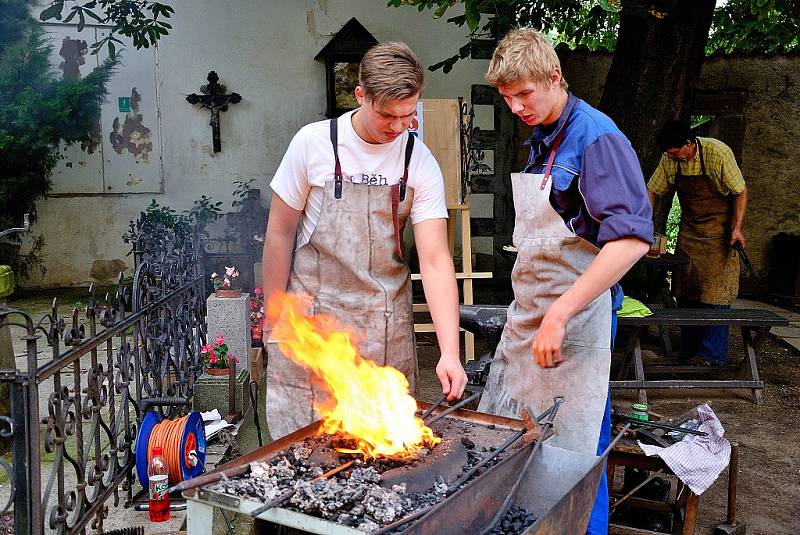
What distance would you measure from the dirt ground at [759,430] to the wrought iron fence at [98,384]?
90.4 inches

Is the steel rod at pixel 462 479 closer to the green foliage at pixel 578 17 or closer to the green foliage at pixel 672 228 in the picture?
the green foliage at pixel 578 17

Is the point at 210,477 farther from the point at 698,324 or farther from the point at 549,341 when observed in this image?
the point at 698,324

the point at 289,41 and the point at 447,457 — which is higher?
the point at 289,41

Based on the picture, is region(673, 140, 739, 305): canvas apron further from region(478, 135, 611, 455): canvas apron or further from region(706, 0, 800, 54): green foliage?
region(478, 135, 611, 455): canvas apron

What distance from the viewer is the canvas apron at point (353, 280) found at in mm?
2920

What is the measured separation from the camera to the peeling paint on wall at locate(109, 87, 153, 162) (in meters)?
10.3

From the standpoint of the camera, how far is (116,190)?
10.5 m

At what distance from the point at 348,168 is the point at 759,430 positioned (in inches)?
172

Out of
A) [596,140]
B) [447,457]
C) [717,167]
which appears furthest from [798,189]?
[447,457]

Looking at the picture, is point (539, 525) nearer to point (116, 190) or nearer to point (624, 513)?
point (624, 513)

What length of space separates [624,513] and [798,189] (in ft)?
27.5

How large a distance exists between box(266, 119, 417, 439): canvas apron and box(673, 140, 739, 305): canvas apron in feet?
15.5

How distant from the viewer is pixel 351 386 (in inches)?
110

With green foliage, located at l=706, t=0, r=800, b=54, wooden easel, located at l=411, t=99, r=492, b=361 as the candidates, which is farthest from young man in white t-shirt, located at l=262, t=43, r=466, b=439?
green foliage, located at l=706, t=0, r=800, b=54
